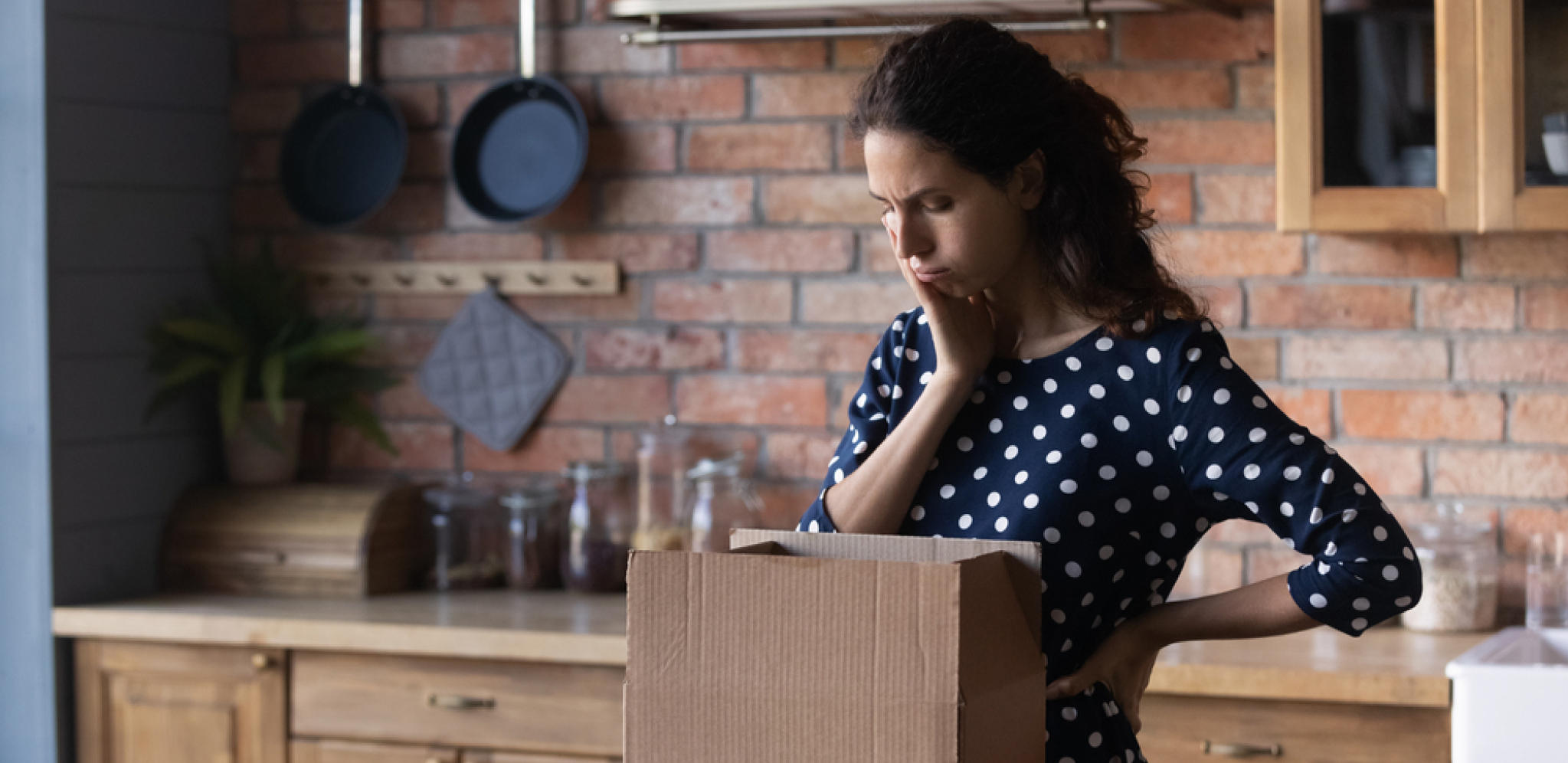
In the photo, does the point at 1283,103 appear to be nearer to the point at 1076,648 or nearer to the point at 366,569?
the point at 1076,648

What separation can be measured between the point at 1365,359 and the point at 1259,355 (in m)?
0.16

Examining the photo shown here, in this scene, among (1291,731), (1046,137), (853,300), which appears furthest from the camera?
(853,300)

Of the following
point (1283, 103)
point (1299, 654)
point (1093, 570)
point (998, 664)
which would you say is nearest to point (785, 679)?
point (998, 664)

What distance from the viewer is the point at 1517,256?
232 cm

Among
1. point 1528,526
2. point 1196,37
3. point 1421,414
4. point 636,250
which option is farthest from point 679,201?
point 1528,526

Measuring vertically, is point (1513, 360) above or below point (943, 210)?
below

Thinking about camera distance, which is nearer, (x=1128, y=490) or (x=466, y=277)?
(x=1128, y=490)

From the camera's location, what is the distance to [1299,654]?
2086mm

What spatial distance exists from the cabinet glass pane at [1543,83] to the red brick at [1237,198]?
1.39 feet

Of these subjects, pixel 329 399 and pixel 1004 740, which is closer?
pixel 1004 740

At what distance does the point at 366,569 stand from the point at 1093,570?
1689 millimetres

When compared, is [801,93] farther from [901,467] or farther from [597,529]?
[901,467]

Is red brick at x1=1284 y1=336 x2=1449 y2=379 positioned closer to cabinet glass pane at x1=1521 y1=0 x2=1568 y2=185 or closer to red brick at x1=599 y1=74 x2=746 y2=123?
cabinet glass pane at x1=1521 y1=0 x2=1568 y2=185

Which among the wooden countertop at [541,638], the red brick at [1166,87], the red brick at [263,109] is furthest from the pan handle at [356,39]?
the red brick at [1166,87]
